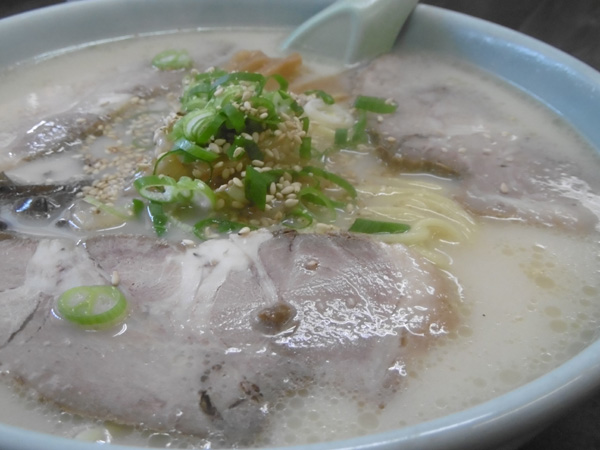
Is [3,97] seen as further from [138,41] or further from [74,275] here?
[74,275]

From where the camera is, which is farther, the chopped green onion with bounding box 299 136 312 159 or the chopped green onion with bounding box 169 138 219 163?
the chopped green onion with bounding box 299 136 312 159

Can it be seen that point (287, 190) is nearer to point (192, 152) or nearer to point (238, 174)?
point (238, 174)

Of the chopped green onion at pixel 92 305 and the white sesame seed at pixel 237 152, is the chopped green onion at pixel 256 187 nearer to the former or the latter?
the white sesame seed at pixel 237 152

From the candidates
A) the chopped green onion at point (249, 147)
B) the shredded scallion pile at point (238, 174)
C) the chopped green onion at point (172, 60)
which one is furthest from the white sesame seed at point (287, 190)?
the chopped green onion at point (172, 60)

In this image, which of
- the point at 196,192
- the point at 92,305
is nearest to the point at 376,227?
the point at 196,192

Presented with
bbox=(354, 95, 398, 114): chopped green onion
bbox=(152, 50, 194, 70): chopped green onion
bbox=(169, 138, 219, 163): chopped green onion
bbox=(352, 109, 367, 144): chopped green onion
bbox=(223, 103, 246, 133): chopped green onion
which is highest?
bbox=(223, 103, 246, 133): chopped green onion

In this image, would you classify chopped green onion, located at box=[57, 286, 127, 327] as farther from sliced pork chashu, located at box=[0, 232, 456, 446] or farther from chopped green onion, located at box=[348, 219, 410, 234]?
chopped green onion, located at box=[348, 219, 410, 234]

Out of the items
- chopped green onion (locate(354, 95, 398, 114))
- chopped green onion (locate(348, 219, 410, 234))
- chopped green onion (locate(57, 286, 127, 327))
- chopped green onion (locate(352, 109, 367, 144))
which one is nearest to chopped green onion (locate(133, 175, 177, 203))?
chopped green onion (locate(57, 286, 127, 327))
